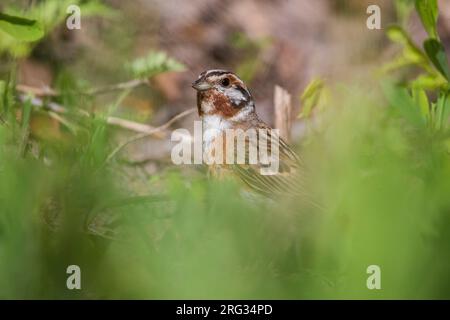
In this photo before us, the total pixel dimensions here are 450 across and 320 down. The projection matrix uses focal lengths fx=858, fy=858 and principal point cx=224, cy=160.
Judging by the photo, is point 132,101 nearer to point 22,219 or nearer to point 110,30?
point 110,30

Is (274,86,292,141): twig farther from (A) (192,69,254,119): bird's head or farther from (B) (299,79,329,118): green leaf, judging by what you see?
(A) (192,69,254,119): bird's head

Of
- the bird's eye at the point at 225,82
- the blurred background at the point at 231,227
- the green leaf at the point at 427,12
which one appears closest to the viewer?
the blurred background at the point at 231,227

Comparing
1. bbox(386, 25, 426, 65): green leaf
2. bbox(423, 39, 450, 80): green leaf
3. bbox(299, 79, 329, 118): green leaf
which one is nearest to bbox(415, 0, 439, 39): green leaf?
bbox(423, 39, 450, 80): green leaf

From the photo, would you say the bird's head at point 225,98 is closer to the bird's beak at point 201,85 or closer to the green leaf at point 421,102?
the bird's beak at point 201,85

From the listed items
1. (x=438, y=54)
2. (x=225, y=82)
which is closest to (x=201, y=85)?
(x=225, y=82)

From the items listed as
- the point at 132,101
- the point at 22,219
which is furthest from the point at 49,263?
the point at 132,101

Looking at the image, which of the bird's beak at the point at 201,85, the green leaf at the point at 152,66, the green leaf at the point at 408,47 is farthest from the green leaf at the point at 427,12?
the bird's beak at the point at 201,85
